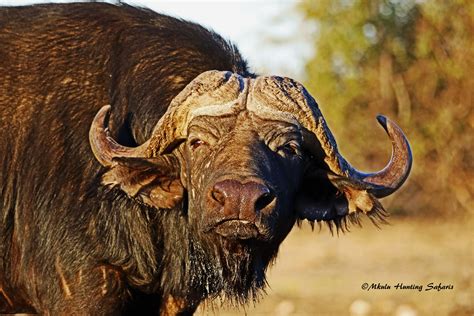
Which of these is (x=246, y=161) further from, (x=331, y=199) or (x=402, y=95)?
(x=402, y=95)

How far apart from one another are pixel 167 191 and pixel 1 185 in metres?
1.09

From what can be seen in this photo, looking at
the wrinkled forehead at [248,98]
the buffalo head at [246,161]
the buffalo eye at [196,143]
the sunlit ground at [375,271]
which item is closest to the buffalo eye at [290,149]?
the buffalo head at [246,161]

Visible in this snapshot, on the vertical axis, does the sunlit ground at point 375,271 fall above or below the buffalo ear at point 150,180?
below

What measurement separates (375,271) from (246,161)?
11922mm

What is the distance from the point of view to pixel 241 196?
5.68 m

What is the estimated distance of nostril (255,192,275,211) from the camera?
18.8 ft

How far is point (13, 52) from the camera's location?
7062 mm

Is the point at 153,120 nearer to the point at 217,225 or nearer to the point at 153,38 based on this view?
the point at 153,38

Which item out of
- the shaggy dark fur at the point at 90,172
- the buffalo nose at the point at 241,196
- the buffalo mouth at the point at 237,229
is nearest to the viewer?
the buffalo nose at the point at 241,196

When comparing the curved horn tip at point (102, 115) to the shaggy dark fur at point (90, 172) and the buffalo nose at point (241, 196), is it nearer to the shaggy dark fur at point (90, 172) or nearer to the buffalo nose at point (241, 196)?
the shaggy dark fur at point (90, 172)

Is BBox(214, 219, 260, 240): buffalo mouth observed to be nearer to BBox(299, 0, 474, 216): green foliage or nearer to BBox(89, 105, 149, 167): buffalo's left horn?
BBox(89, 105, 149, 167): buffalo's left horn

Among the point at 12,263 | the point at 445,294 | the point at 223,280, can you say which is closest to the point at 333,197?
the point at 223,280

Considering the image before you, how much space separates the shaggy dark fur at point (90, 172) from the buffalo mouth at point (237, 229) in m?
0.39

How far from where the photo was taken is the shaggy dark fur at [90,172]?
258 inches
